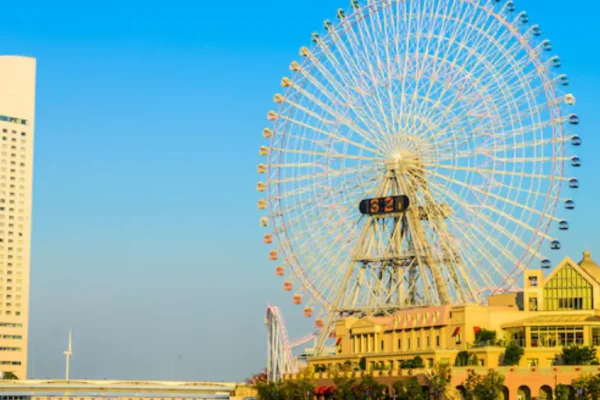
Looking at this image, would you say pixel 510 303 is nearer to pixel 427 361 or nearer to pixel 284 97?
pixel 427 361

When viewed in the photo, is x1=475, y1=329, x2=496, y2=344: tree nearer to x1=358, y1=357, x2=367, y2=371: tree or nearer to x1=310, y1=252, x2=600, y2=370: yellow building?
x1=310, y1=252, x2=600, y2=370: yellow building

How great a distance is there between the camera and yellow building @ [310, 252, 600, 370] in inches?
5340

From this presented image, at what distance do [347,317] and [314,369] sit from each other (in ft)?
25.8

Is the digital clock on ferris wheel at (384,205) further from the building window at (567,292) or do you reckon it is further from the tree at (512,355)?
the tree at (512,355)

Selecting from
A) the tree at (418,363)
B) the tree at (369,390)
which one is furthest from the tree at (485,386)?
the tree at (369,390)

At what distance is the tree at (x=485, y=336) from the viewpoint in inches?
5427

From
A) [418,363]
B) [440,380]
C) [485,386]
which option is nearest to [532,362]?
[485,386]

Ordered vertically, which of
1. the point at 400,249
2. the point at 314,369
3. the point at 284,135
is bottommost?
the point at 314,369

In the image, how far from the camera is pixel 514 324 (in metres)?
140

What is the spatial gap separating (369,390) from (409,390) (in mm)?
6807

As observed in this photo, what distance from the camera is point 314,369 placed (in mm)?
156125

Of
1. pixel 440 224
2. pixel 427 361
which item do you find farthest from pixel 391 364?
pixel 440 224

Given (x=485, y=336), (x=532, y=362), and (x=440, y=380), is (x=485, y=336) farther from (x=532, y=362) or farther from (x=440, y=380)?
(x=440, y=380)

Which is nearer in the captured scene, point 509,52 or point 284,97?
point 509,52
